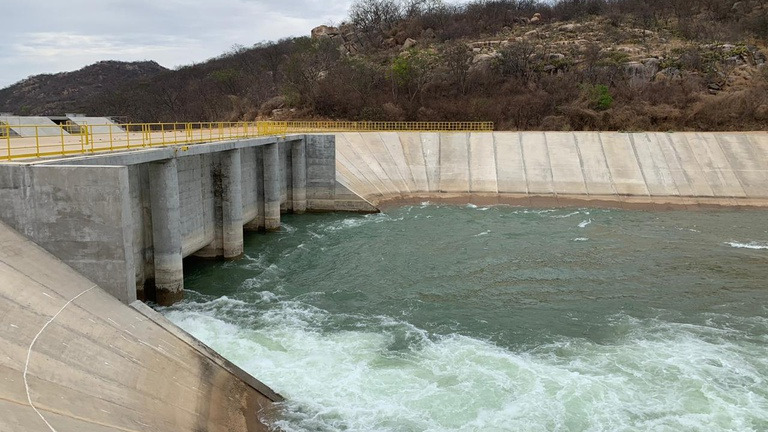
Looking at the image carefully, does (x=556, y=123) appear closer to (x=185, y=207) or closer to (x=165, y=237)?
(x=185, y=207)

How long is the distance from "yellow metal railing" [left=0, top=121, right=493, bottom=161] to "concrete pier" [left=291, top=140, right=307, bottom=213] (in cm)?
138

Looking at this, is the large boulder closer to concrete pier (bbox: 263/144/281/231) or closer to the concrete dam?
the concrete dam

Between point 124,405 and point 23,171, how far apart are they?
6.16 m

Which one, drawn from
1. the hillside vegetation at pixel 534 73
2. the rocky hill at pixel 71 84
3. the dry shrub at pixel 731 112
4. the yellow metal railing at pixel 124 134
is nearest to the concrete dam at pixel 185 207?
the yellow metal railing at pixel 124 134

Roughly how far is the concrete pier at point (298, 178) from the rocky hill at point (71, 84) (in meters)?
121

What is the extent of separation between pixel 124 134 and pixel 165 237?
42.8 feet

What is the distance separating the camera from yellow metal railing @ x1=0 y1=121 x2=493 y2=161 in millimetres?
15781

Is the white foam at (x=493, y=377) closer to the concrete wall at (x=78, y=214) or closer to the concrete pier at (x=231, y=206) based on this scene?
the concrete wall at (x=78, y=214)

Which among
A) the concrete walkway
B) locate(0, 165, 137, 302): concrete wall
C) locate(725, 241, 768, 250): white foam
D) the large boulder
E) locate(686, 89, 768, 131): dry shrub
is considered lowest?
locate(725, 241, 768, 250): white foam

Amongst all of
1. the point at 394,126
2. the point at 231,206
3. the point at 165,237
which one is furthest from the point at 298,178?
the point at 394,126

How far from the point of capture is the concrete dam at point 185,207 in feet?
30.2

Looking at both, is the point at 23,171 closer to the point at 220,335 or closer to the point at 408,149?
the point at 220,335

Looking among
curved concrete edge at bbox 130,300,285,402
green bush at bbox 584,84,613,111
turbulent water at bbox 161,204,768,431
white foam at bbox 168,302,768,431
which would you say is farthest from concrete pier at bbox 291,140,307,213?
green bush at bbox 584,84,613,111

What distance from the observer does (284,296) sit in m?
17.7
